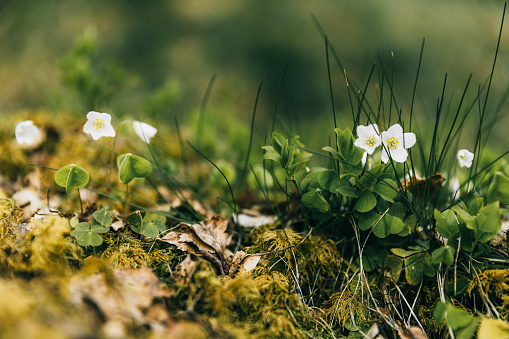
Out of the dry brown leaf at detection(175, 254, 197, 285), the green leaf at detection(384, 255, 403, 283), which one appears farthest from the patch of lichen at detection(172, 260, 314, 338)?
the green leaf at detection(384, 255, 403, 283)

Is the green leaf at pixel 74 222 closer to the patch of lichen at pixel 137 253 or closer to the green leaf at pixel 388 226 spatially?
the patch of lichen at pixel 137 253

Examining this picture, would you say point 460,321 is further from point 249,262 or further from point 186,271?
point 186,271

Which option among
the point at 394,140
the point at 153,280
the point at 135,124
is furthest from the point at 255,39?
the point at 153,280

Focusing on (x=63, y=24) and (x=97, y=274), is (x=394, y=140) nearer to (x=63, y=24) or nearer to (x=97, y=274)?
(x=97, y=274)

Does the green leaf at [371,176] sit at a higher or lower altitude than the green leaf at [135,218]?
higher

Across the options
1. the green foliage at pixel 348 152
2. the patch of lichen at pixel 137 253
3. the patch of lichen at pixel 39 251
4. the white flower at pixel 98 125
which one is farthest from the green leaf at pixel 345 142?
the patch of lichen at pixel 39 251

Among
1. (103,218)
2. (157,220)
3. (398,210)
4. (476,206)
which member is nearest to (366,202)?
(398,210)
